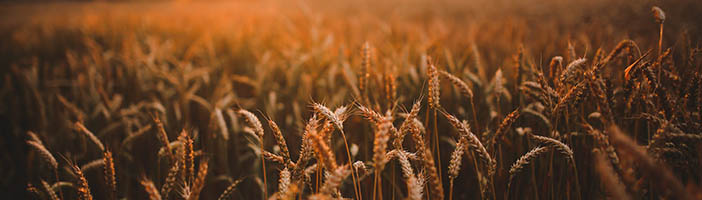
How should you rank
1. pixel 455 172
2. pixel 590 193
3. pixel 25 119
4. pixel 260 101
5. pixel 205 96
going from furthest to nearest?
pixel 205 96, pixel 25 119, pixel 260 101, pixel 590 193, pixel 455 172

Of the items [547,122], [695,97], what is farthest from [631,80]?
[547,122]

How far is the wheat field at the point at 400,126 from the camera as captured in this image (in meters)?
0.74

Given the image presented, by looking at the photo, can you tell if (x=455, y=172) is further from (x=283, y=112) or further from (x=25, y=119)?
(x=25, y=119)

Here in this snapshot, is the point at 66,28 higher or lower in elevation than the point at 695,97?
higher

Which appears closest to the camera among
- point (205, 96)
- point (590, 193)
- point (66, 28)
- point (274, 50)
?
point (590, 193)

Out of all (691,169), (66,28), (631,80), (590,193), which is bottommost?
(590,193)

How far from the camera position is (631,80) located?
91 cm

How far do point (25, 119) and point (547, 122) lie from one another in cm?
296

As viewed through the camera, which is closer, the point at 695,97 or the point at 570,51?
the point at 695,97

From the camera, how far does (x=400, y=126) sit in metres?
1.15

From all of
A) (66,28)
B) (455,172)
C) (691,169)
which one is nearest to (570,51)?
(691,169)

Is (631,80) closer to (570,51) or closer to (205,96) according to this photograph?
(570,51)

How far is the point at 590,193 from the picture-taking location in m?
1.12

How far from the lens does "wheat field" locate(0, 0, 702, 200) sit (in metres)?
0.74
